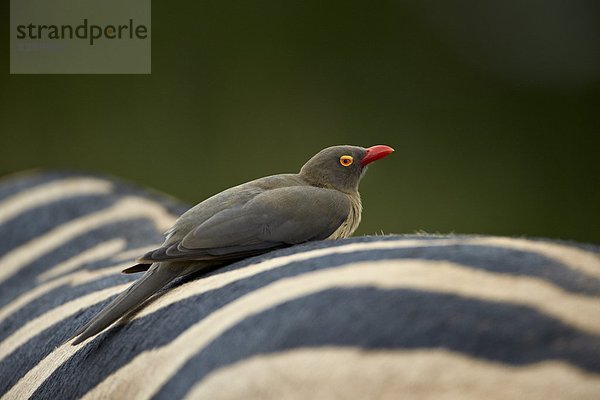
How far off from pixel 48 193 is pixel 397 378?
830 millimetres

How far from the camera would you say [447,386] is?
15.6 inches

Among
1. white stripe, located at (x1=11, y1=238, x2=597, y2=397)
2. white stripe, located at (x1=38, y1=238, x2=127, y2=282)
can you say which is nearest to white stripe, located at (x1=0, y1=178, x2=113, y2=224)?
white stripe, located at (x1=38, y1=238, x2=127, y2=282)

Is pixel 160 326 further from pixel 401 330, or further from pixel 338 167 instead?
pixel 338 167

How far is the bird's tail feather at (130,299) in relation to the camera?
1.91 feet

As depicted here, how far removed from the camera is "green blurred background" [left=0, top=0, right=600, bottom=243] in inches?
71.9

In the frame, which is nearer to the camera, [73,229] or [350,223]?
[350,223]

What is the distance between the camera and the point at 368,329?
0.43 m

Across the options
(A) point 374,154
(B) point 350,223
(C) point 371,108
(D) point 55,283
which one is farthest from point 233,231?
(C) point 371,108
